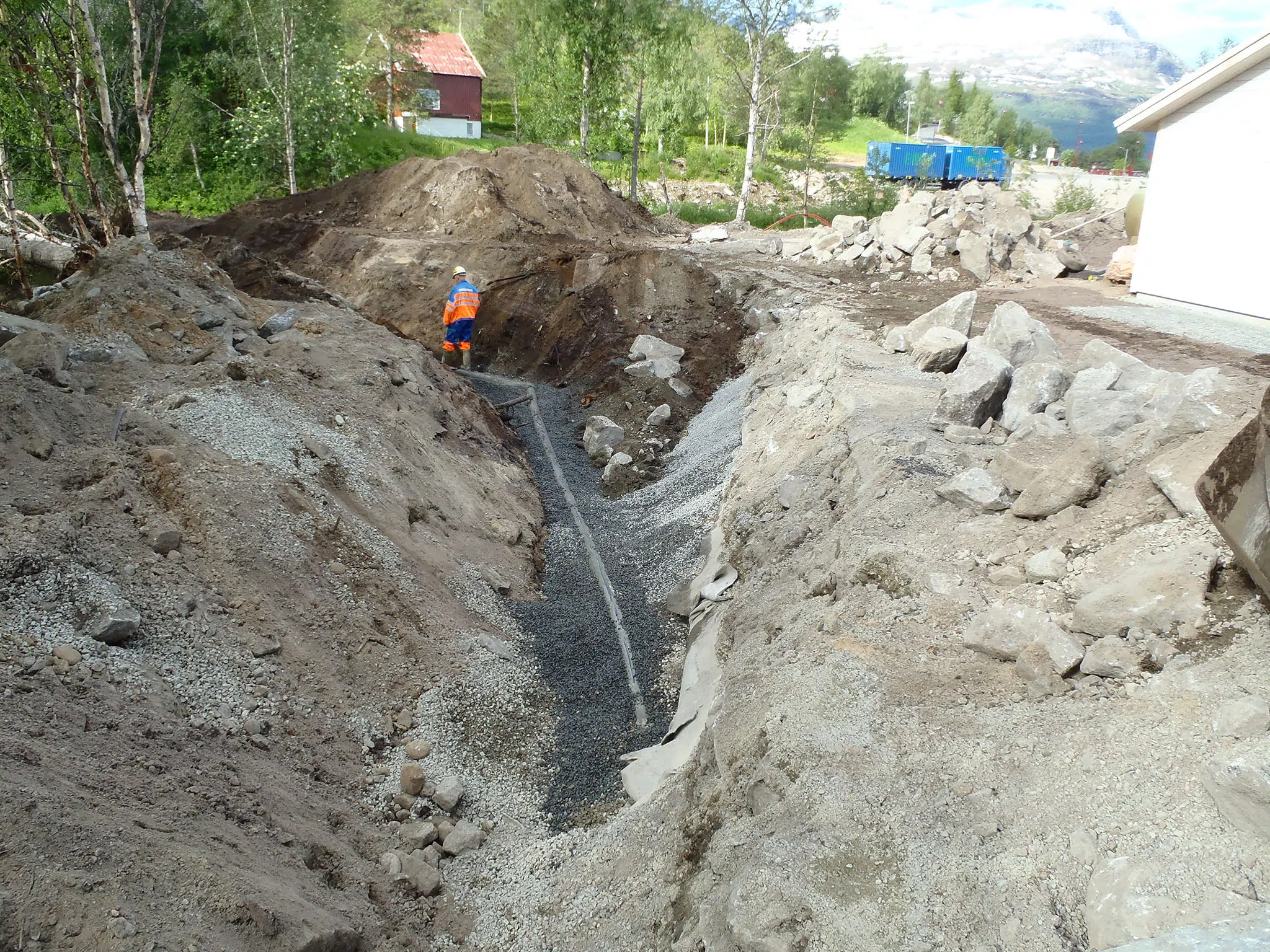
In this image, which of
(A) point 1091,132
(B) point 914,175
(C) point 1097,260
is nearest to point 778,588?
(C) point 1097,260

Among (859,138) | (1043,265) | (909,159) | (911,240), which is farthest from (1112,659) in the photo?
Answer: (859,138)

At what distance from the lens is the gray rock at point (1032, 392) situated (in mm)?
7387

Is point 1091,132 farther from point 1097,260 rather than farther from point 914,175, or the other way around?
point 1097,260

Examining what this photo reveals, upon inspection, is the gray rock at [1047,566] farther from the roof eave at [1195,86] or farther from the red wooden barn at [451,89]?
the red wooden barn at [451,89]

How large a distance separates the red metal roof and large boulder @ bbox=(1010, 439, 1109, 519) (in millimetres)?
43929

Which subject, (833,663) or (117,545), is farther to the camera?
(117,545)

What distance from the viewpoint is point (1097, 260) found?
20.1m

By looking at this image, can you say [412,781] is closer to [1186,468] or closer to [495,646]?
[495,646]

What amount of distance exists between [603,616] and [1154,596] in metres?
5.06

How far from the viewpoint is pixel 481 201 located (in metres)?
22.5

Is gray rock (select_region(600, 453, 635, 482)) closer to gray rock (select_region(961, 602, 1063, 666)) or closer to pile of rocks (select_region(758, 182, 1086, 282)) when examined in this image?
gray rock (select_region(961, 602, 1063, 666))

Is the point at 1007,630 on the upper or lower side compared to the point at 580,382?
upper

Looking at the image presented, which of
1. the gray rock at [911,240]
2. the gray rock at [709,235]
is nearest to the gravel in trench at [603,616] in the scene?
the gray rock at [911,240]

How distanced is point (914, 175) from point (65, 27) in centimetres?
3435
